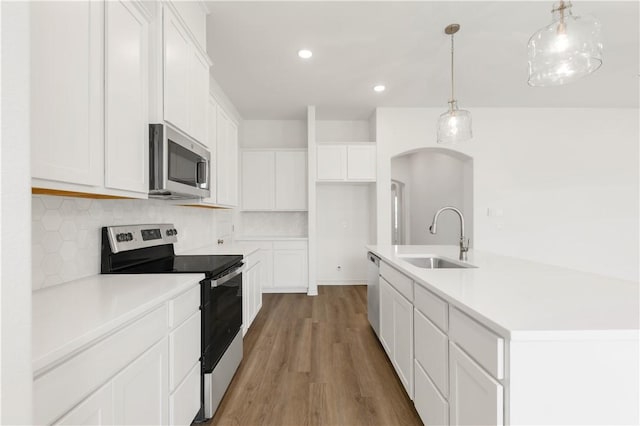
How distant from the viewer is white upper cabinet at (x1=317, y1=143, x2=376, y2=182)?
15.7 feet

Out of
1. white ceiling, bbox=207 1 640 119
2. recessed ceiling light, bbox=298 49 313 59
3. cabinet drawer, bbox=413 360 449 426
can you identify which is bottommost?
cabinet drawer, bbox=413 360 449 426

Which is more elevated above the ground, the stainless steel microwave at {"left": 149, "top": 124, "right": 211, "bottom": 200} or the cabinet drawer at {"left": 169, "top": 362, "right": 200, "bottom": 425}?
the stainless steel microwave at {"left": 149, "top": 124, "right": 211, "bottom": 200}

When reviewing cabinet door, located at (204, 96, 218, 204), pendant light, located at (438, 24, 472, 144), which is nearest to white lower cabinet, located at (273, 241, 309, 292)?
cabinet door, located at (204, 96, 218, 204)

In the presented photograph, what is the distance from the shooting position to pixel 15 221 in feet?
1.66

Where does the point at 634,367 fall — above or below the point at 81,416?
above

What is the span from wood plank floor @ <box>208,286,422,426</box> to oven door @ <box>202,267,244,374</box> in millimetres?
367

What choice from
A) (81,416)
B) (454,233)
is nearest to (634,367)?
(81,416)

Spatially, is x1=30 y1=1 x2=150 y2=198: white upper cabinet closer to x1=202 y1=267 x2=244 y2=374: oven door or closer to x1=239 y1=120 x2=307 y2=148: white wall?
x1=202 y1=267 x2=244 y2=374: oven door

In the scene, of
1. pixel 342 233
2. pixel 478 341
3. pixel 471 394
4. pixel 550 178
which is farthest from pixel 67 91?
pixel 550 178

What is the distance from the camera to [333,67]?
344 cm

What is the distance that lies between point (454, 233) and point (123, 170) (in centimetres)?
536

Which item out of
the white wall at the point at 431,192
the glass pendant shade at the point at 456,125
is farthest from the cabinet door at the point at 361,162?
the glass pendant shade at the point at 456,125

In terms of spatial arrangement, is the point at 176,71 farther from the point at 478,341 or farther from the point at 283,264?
the point at 283,264

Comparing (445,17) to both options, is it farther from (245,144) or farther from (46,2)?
(245,144)
